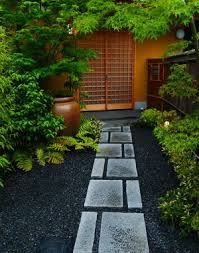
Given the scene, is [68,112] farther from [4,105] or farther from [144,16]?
[144,16]

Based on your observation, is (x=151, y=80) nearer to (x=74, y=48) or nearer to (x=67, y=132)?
(x=74, y=48)

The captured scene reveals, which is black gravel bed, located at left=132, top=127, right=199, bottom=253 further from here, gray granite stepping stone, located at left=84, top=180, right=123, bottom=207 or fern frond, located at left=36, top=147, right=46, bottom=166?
fern frond, located at left=36, top=147, right=46, bottom=166

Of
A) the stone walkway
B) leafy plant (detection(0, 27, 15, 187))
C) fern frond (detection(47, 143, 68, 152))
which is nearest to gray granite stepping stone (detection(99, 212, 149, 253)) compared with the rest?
the stone walkway

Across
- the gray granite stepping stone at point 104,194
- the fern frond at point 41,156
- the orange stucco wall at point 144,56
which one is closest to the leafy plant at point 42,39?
the fern frond at point 41,156

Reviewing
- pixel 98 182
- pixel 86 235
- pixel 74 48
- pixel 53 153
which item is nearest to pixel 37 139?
pixel 53 153

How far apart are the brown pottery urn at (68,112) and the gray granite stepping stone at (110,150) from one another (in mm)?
642

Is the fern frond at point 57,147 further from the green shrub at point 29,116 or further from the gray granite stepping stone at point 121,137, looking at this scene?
the gray granite stepping stone at point 121,137

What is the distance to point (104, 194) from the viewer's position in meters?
3.73

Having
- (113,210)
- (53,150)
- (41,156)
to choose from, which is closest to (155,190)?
(113,210)

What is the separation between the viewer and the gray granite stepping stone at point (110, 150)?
5.31 m

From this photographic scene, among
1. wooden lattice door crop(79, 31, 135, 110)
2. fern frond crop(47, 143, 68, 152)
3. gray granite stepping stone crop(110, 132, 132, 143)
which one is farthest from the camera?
wooden lattice door crop(79, 31, 135, 110)

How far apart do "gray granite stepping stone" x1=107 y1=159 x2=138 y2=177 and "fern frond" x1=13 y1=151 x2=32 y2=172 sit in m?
1.21

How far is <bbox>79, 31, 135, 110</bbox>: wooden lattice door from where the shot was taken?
8.70 meters

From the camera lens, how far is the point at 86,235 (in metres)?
2.82
